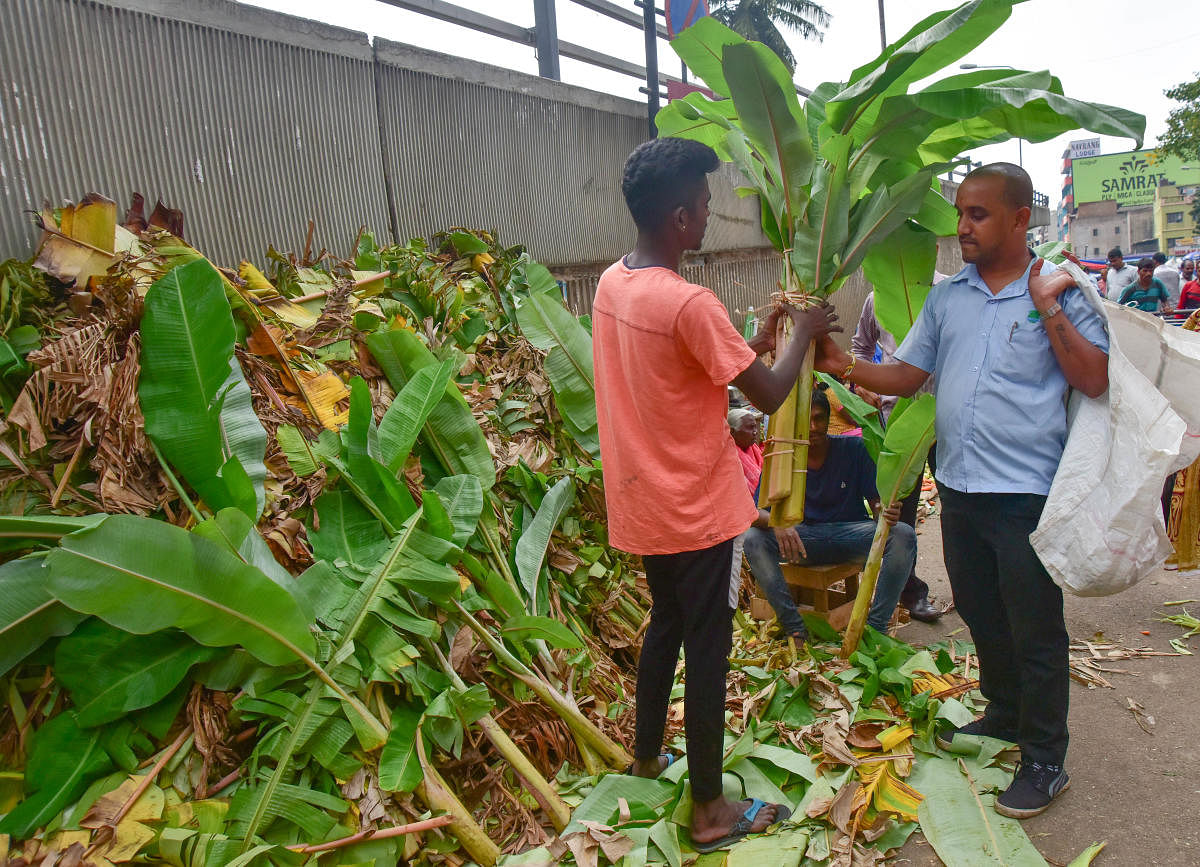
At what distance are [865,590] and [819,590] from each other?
71 centimetres

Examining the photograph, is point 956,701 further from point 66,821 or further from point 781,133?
point 66,821

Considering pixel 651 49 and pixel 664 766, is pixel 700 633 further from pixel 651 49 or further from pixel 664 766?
pixel 651 49

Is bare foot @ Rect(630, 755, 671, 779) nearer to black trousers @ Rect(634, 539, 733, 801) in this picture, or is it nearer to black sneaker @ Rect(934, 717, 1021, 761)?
black trousers @ Rect(634, 539, 733, 801)

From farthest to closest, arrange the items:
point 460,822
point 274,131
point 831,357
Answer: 1. point 274,131
2. point 831,357
3. point 460,822

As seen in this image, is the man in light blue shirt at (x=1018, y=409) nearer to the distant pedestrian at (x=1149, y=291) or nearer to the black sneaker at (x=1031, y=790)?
the black sneaker at (x=1031, y=790)

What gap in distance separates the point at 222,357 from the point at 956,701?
3165 millimetres

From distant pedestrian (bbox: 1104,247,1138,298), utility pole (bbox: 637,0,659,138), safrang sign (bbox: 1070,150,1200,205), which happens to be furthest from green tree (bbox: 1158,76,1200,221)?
safrang sign (bbox: 1070,150,1200,205)

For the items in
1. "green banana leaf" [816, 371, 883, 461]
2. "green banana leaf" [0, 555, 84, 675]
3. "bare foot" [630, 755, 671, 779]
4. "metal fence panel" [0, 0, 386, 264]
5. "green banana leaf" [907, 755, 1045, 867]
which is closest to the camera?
"green banana leaf" [0, 555, 84, 675]

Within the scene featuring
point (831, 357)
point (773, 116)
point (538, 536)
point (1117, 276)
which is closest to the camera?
point (773, 116)

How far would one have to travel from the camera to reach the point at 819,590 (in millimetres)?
4250

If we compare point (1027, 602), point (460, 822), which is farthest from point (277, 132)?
point (1027, 602)

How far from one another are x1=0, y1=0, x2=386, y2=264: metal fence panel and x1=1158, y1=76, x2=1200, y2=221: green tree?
2377cm

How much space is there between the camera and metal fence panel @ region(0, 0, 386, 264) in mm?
3623

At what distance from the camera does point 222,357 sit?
2756 millimetres
